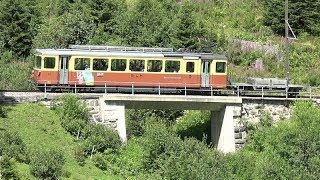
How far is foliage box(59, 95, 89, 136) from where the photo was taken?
29969mm

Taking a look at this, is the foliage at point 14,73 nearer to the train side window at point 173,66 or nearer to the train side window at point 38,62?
the train side window at point 38,62

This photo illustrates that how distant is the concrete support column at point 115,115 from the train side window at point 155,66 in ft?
10.9

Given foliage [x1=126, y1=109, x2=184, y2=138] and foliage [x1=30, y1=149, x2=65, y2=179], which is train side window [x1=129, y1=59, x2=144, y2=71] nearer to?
foliage [x1=126, y1=109, x2=184, y2=138]

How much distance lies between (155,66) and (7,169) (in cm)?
1395

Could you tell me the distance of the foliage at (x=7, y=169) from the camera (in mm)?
22420

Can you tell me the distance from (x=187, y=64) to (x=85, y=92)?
663 centimetres

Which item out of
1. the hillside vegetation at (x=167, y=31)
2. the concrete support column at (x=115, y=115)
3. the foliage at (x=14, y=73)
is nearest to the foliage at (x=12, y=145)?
the concrete support column at (x=115, y=115)

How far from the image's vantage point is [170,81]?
3441 cm

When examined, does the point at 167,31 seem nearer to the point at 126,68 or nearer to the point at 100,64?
the point at 126,68

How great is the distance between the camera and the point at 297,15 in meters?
50.9

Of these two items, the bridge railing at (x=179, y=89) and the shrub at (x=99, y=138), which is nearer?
the shrub at (x=99, y=138)

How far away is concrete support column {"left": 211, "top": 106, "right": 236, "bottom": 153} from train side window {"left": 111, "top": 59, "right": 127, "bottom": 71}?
671cm

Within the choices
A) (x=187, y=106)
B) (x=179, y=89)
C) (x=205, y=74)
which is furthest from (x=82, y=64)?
(x=205, y=74)

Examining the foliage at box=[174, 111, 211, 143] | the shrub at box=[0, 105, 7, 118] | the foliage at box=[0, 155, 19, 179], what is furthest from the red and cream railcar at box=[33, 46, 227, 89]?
the foliage at box=[0, 155, 19, 179]
